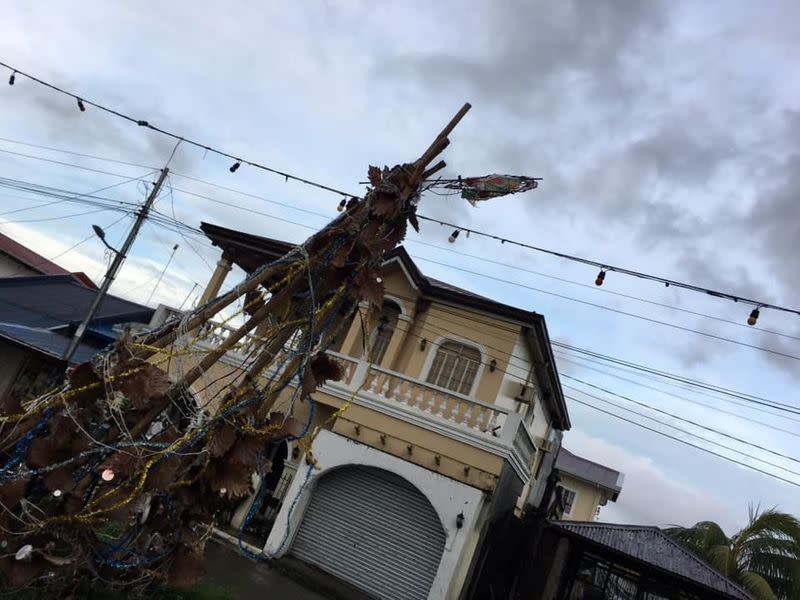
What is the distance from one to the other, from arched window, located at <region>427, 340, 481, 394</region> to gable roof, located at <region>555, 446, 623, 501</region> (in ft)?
52.8

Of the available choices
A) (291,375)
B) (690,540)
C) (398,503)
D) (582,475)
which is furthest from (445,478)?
(582,475)

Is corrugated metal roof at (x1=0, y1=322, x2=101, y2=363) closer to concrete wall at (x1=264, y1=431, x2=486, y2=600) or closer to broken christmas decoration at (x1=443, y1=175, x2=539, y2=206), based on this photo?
concrete wall at (x1=264, y1=431, x2=486, y2=600)

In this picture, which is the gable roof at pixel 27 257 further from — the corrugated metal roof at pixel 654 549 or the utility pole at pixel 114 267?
the corrugated metal roof at pixel 654 549

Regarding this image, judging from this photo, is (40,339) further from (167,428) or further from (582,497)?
(582,497)

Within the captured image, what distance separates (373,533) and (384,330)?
5.15m

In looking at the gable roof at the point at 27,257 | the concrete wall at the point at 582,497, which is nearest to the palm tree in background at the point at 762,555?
the concrete wall at the point at 582,497

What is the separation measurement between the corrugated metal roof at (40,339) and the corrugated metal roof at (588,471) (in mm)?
21923

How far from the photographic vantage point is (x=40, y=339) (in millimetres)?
16641

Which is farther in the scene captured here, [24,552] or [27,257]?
[27,257]

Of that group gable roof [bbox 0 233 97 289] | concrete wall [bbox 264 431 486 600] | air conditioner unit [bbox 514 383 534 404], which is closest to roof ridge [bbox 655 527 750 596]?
air conditioner unit [bbox 514 383 534 404]

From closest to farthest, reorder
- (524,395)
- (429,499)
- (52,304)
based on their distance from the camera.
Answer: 1. (429,499)
2. (524,395)
3. (52,304)

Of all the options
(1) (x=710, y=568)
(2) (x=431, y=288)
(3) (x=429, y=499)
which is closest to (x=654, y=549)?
(1) (x=710, y=568)

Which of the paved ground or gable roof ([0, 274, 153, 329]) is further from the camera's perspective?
gable roof ([0, 274, 153, 329])

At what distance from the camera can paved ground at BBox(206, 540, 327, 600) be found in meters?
9.46
